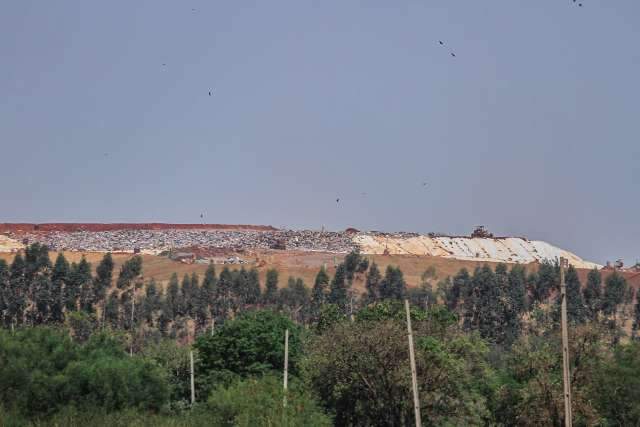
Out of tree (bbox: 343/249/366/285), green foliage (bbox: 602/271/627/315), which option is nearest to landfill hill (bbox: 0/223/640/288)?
tree (bbox: 343/249/366/285)

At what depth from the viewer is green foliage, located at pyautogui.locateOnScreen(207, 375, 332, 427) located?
3881 centimetres

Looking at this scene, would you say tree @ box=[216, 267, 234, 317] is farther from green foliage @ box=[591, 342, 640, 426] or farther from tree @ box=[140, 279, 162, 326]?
green foliage @ box=[591, 342, 640, 426]

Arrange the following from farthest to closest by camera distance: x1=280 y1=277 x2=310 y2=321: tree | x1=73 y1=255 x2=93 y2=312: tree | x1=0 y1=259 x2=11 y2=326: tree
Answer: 1. x1=280 y1=277 x2=310 y2=321: tree
2. x1=73 y1=255 x2=93 y2=312: tree
3. x1=0 y1=259 x2=11 y2=326: tree

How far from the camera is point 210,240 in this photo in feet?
627

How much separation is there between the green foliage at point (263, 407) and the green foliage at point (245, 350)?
41.3ft

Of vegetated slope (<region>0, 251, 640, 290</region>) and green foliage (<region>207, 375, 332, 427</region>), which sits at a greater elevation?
vegetated slope (<region>0, 251, 640, 290</region>)

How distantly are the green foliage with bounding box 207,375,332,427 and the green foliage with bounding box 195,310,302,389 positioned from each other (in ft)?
41.3

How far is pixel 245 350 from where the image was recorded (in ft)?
192

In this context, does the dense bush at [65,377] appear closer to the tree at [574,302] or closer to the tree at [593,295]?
the tree at [574,302]

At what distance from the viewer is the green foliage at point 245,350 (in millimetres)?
58406

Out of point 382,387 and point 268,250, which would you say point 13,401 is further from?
point 268,250

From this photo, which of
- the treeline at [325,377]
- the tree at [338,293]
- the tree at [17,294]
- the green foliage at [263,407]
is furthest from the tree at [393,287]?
the green foliage at [263,407]

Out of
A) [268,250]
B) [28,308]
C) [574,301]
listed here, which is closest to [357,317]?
[574,301]

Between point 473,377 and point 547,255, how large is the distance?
14445 centimetres
